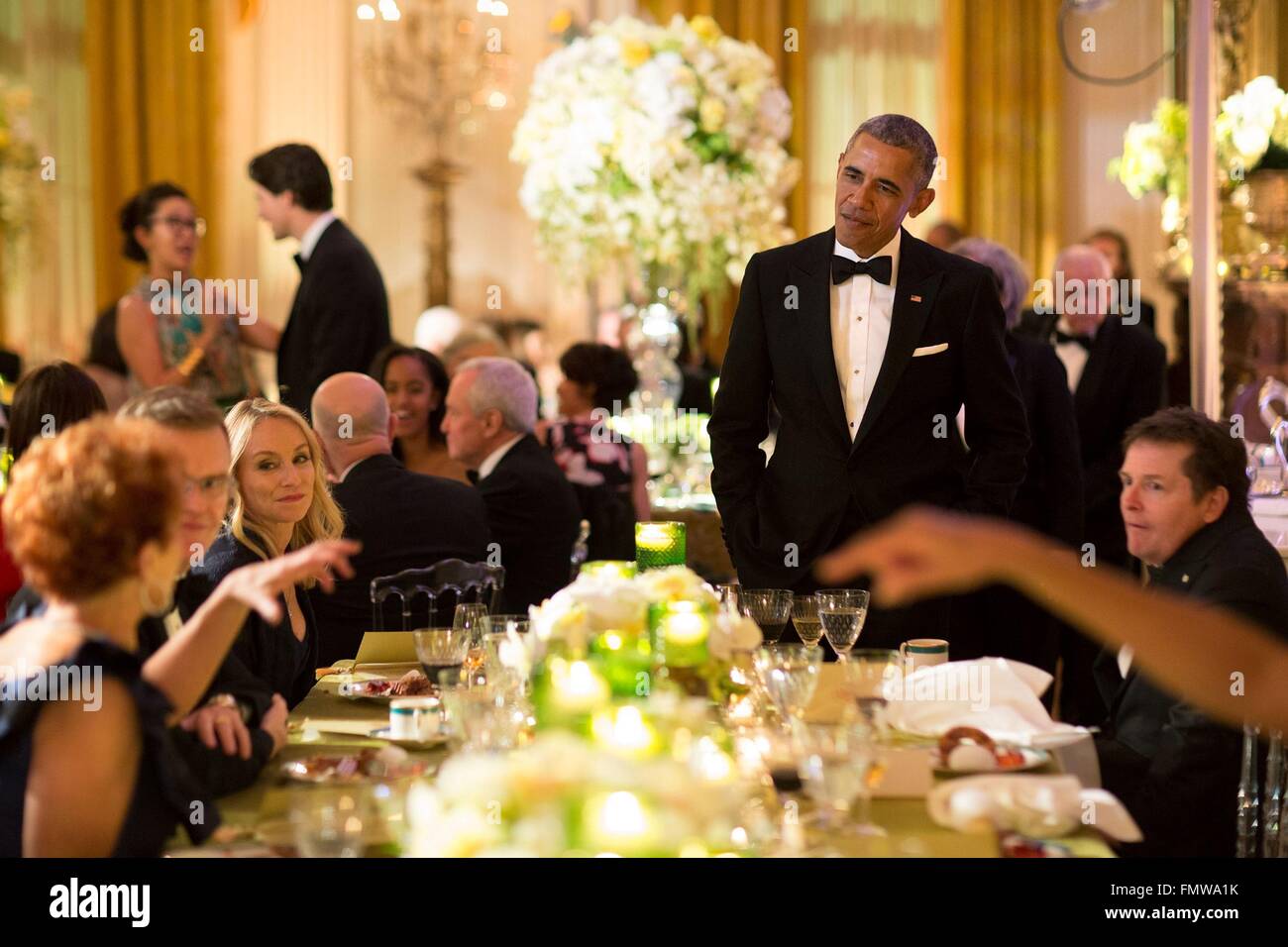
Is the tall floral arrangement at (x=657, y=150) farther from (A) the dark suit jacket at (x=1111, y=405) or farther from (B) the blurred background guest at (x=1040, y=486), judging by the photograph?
(B) the blurred background guest at (x=1040, y=486)

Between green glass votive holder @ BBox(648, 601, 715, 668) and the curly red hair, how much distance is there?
0.78m

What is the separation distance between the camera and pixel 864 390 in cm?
342

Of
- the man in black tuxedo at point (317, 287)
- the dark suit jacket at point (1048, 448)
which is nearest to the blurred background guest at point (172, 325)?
the man in black tuxedo at point (317, 287)

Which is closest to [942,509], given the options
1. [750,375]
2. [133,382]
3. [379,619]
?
[750,375]

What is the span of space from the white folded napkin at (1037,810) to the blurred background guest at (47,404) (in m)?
→ 2.38

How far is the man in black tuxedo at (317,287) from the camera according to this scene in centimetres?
529

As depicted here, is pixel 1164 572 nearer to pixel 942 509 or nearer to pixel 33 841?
pixel 942 509

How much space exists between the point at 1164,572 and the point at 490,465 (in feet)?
7.23

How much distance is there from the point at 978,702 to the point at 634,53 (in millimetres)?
3847

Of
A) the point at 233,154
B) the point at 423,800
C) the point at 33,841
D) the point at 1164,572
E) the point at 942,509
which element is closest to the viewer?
the point at 423,800

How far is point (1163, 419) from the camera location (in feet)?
9.96

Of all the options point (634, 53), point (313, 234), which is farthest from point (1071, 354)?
point (313, 234)

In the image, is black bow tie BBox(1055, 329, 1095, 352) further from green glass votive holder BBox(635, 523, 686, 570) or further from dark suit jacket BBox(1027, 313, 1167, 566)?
green glass votive holder BBox(635, 523, 686, 570)

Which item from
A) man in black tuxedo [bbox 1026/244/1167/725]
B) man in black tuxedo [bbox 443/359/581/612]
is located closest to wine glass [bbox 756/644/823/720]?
man in black tuxedo [bbox 443/359/581/612]
